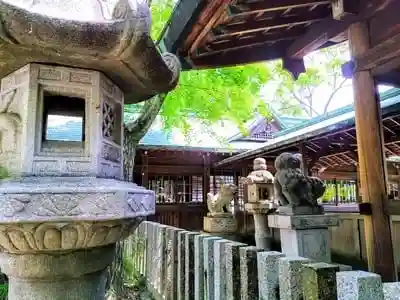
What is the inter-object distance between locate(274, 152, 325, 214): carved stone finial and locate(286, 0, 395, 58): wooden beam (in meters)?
1.86

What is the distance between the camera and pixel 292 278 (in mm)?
1561

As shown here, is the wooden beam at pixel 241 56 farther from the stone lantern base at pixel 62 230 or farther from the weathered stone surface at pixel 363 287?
the weathered stone surface at pixel 363 287

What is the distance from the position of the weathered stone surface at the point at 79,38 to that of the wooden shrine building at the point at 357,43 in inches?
62.7

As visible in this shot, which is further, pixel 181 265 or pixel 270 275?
pixel 181 265

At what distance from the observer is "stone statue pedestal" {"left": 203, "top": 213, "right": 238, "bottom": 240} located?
10.9 m

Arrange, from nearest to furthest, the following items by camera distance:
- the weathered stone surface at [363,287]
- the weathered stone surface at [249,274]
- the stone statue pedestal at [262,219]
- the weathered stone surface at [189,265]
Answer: the weathered stone surface at [363,287] < the weathered stone surface at [249,274] < the weathered stone surface at [189,265] < the stone statue pedestal at [262,219]

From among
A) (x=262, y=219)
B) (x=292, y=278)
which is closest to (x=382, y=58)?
(x=292, y=278)

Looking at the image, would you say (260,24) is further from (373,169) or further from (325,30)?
(373,169)

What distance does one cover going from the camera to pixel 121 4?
6.66 feet

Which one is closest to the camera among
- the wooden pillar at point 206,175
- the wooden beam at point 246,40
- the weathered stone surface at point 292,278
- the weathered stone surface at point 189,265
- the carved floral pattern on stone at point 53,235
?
the weathered stone surface at point 292,278

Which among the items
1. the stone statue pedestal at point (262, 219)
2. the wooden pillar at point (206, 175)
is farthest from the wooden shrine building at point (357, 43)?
the wooden pillar at point (206, 175)

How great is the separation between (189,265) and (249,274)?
4.49ft

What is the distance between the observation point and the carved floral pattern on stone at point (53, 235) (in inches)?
80.2

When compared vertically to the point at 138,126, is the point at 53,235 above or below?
below
